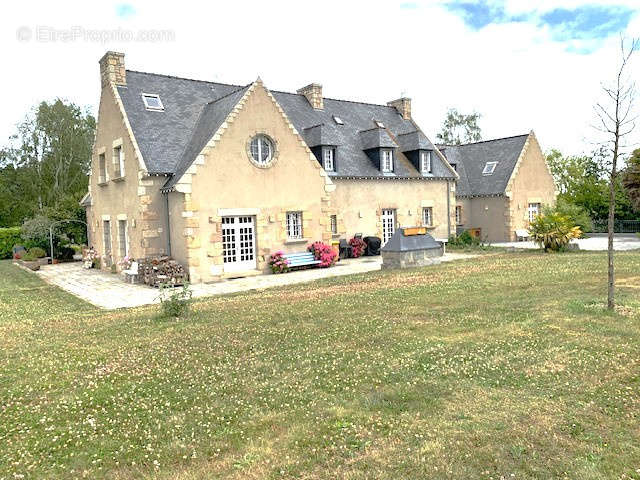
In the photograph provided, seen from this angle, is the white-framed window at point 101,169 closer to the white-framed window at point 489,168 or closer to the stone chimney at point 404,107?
the stone chimney at point 404,107

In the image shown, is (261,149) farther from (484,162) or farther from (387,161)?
(484,162)

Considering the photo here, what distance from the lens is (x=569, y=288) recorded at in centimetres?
1259

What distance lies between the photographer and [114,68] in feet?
68.8

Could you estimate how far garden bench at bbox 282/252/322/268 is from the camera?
794 inches

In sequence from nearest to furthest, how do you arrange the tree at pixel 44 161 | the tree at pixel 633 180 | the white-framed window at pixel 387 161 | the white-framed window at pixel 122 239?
the white-framed window at pixel 122 239 → the white-framed window at pixel 387 161 → the tree at pixel 633 180 → the tree at pixel 44 161

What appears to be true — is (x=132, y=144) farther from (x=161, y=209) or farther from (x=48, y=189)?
(x=48, y=189)

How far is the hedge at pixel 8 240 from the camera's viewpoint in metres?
35.8

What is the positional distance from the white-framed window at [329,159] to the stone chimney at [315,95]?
15.6ft

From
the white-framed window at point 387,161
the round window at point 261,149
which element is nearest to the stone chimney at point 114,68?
the round window at point 261,149

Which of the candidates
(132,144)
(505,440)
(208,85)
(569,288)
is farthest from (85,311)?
(208,85)

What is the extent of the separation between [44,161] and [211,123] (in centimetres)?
3267

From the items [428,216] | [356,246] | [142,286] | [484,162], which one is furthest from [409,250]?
[484,162]

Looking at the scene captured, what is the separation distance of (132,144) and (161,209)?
271 centimetres

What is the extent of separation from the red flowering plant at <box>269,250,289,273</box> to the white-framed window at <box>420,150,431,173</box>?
1218cm
